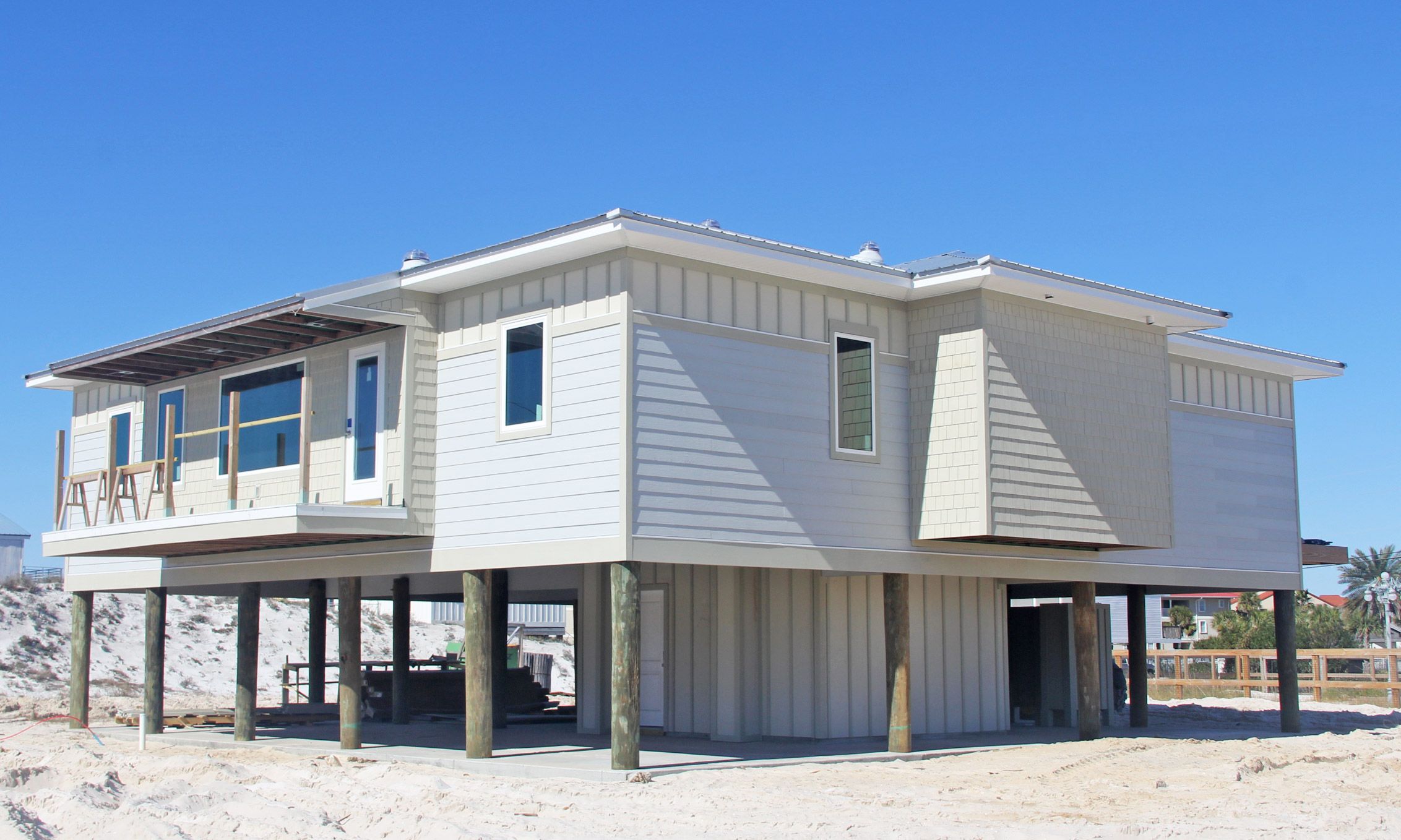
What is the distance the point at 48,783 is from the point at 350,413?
569 cm

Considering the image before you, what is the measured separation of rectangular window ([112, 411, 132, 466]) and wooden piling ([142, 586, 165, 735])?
84.7 inches

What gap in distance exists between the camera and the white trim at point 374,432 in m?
18.2

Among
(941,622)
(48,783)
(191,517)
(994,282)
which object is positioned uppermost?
(994,282)

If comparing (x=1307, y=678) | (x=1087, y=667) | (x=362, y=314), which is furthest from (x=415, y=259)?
(x=1307, y=678)

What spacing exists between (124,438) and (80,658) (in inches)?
162

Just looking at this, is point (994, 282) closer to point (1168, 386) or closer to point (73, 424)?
point (1168, 386)

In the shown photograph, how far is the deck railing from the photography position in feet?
58.9

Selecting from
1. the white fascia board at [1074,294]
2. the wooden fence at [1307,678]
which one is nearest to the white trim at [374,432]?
the white fascia board at [1074,294]

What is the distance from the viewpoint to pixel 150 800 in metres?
14.4

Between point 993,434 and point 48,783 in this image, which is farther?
point 993,434

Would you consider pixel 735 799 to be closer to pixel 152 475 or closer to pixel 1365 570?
pixel 152 475

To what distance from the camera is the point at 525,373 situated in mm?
17391

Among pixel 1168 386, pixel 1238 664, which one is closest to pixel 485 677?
pixel 1168 386

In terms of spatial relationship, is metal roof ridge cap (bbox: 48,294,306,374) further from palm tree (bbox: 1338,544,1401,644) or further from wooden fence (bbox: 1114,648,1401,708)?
palm tree (bbox: 1338,544,1401,644)
